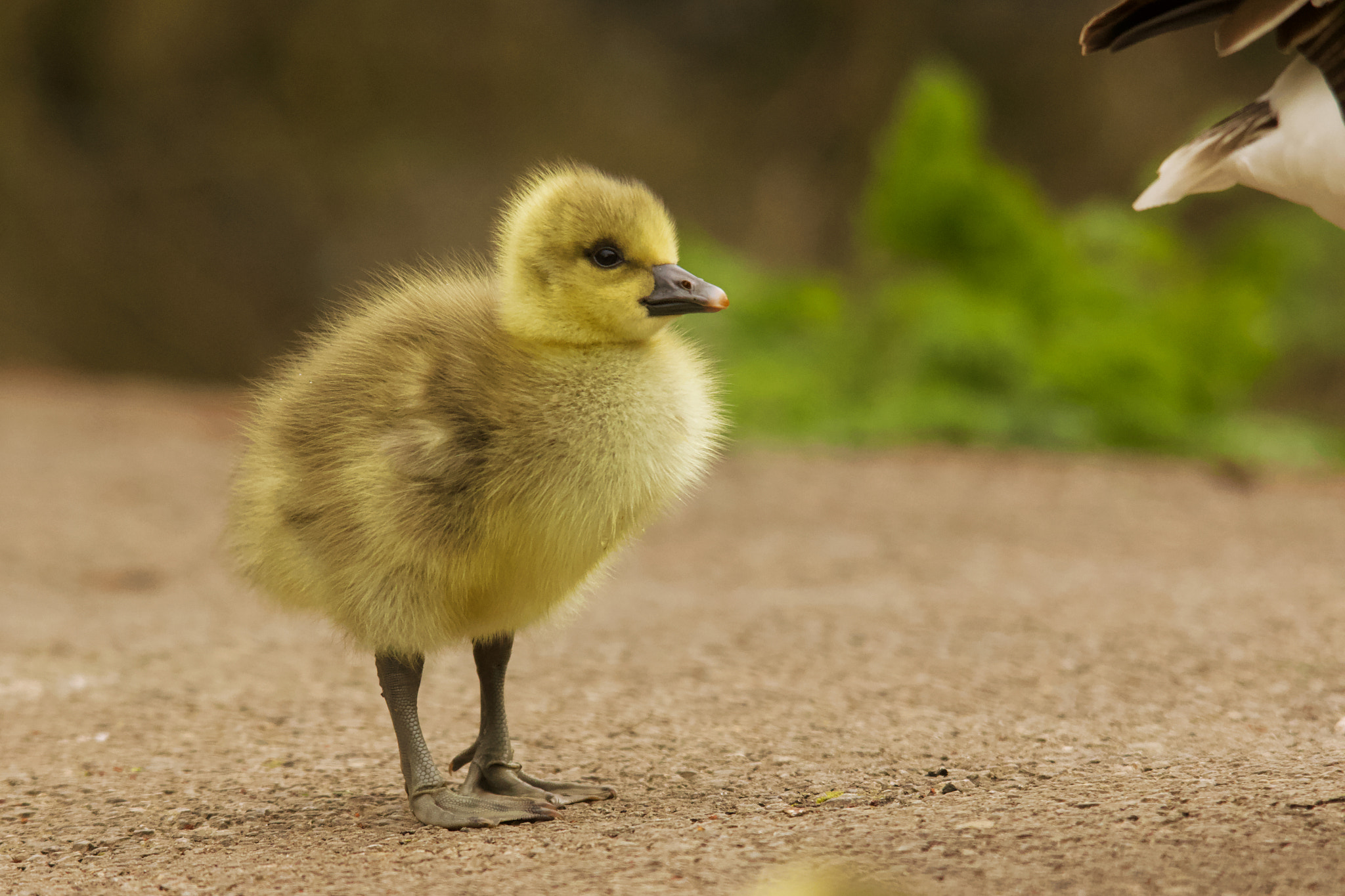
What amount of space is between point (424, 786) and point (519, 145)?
1168 cm

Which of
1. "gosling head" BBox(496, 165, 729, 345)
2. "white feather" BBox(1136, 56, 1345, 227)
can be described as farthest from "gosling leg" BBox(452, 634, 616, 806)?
"white feather" BBox(1136, 56, 1345, 227)

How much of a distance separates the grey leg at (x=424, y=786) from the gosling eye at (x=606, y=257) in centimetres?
90

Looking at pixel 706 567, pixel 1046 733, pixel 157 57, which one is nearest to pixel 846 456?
pixel 706 567

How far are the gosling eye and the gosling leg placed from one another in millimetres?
851

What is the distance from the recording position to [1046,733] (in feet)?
10.4

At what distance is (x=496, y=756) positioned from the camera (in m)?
2.92

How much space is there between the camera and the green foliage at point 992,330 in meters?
8.41

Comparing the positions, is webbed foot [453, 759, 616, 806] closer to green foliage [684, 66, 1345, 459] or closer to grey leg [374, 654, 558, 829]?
grey leg [374, 654, 558, 829]

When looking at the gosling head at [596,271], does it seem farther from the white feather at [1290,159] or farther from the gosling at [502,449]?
the white feather at [1290,159]

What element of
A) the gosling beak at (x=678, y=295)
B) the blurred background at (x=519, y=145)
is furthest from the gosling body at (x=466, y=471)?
the blurred background at (x=519, y=145)

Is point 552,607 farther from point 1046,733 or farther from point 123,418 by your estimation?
point 123,418

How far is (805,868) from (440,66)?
12.5m

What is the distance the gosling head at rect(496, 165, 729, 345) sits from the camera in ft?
8.54

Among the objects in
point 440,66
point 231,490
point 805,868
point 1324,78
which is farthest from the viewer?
point 440,66
